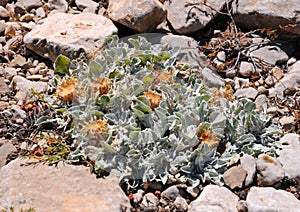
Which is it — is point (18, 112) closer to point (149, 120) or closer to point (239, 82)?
point (149, 120)

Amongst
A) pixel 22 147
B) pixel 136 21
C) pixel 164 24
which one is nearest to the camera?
pixel 22 147

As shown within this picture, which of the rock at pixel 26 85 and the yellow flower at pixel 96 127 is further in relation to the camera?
the rock at pixel 26 85

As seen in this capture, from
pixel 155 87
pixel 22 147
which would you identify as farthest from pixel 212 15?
pixel 22 147

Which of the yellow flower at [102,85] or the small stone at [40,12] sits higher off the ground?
the yellow flower at [102,85]

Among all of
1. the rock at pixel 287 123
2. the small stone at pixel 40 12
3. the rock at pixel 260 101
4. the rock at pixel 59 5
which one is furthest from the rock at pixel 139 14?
the rock at pixel 287 123

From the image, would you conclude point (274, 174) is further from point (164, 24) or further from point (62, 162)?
point (164, 24)

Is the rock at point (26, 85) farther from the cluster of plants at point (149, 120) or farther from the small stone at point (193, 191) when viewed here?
the small stone at point (193, 191)
